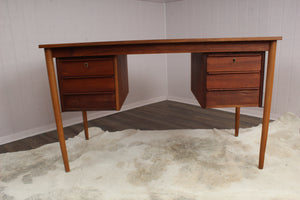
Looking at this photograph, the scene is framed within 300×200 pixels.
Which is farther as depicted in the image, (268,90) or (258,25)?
(258,25)

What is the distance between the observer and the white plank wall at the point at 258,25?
2686 mm

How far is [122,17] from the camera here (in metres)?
3.36

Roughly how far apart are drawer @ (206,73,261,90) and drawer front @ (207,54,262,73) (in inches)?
1.7

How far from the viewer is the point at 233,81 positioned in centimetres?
165

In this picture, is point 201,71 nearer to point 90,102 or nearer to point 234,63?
point 234,63

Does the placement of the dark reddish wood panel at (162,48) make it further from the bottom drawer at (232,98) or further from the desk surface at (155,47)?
the bottom drawer at (232,98)

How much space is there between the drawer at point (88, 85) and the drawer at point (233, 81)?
694 millimetres

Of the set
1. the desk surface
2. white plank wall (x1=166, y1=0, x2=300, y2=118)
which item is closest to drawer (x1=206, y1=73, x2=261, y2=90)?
the desk surface

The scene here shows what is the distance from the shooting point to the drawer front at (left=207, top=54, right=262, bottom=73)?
1.62m

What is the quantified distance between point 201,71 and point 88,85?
82cm

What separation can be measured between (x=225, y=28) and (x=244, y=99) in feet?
6.01

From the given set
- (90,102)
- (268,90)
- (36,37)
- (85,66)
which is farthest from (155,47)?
(36,37)

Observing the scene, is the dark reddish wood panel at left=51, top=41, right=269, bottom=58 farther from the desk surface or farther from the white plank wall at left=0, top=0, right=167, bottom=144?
the white plank wall at left=0, top=0, right=167, bottom=144

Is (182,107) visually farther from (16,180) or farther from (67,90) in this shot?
(16,180)
